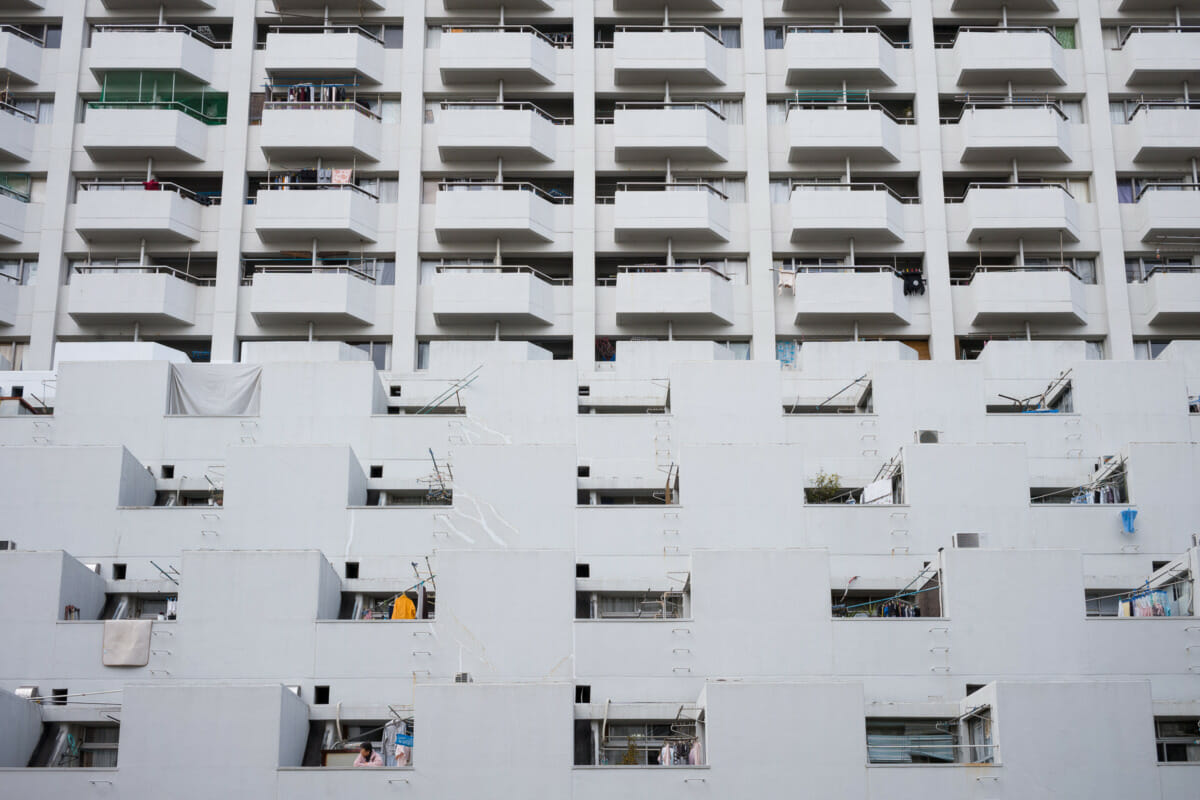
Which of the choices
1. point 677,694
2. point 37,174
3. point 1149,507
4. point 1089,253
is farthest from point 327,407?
point 1089,253

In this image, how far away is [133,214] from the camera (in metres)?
46.2

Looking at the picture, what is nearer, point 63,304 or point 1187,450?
point 1187,450

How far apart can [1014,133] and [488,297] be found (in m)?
15.8

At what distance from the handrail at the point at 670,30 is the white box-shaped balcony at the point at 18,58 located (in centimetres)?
1748

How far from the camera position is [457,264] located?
4653cm

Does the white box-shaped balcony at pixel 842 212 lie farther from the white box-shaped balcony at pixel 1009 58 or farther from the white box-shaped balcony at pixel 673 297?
the white box-shaped balcony at pixel 1009 58

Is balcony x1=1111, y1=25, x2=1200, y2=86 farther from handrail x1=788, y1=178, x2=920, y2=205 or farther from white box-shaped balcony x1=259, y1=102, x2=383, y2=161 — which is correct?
white box-shaped balcony x1=259, y1=102, x2=383, y2=161

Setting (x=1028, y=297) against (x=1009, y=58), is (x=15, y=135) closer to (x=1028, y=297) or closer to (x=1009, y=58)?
(x=1009, y=58)

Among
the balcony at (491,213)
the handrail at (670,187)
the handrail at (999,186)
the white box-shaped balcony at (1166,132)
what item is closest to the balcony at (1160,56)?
the white box-shaped balcony at (1166,132)

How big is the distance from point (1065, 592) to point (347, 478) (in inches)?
594

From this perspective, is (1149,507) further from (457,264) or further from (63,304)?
(63,304)

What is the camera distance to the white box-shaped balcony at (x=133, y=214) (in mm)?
46000

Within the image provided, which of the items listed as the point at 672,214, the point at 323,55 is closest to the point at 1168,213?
the point at 672,214

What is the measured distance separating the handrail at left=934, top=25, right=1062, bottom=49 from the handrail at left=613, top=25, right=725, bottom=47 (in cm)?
688
